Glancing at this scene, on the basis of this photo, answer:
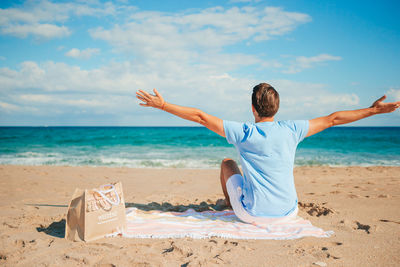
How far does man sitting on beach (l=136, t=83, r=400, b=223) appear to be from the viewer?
2.77 metres

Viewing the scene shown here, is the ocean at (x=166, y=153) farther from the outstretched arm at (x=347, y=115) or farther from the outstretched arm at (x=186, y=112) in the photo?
the outstretched arm at (x=186, y=112)

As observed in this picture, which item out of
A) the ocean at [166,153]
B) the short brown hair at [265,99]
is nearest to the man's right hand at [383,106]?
the short brown hair at [265,99]

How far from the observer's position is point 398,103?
313cm

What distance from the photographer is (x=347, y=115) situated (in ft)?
9.96

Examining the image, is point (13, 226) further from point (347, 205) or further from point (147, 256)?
point (347, 205)

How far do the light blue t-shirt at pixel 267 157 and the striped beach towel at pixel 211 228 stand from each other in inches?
10.3

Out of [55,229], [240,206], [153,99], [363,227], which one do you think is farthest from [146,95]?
[363,227]

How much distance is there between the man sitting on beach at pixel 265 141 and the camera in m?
2.77

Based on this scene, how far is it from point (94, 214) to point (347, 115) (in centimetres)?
307

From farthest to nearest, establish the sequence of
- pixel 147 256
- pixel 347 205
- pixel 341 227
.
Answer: pixel 347 205 < pixel 341 227 < pixel 147 256

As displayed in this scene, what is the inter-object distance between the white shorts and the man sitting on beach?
2 centimetres

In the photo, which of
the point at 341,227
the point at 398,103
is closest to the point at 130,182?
the point at 341,227

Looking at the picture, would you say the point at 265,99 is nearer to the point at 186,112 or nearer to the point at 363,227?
the point at 186,112

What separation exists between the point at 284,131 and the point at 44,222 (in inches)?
131
